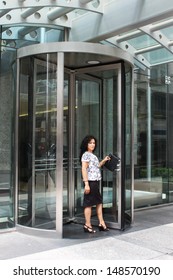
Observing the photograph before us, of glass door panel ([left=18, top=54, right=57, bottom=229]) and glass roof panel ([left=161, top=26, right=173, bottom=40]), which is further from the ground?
glass roof panel ([left=161, top=26, right=173, bottom=40])

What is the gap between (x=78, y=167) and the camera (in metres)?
7.69

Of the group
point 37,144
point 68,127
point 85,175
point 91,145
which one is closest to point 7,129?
point 37,144

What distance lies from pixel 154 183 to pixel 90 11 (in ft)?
14.7

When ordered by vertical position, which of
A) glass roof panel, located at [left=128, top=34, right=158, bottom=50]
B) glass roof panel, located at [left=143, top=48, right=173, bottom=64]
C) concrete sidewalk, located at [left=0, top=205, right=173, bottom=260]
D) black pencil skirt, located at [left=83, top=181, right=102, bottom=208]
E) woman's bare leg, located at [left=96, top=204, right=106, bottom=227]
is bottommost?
concrete sidewalk, located at [left=0, top=205, right=173, bottom=260]

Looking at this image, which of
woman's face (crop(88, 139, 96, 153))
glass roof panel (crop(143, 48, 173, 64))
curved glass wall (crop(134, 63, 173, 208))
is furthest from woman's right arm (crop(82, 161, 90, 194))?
glass roof panel (crop(143, 48, 173, 64))

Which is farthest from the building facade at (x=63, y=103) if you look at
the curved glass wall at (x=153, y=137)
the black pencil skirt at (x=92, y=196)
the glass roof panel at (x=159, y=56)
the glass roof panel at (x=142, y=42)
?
the curved glass wall at (x=153, y=137)

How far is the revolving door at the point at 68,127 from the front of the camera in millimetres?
6312

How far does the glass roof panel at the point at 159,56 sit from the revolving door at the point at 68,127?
2.71m

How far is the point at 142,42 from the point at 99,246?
557 cm

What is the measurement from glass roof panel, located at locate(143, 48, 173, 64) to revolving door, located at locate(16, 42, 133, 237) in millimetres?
2710

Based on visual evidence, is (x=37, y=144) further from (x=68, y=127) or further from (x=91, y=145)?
(x=68, y=127)

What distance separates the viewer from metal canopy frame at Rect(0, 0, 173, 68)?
6668mm

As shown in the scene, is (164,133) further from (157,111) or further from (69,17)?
(69,17)

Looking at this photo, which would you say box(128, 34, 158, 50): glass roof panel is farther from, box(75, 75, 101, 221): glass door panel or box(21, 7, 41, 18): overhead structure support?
box(21, 7, 41, 18): overhead structure support
